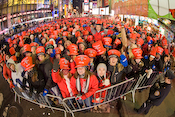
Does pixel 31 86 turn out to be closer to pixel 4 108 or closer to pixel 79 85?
pixel 79 85

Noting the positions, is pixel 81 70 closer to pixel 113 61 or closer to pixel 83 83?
pixel 83 83

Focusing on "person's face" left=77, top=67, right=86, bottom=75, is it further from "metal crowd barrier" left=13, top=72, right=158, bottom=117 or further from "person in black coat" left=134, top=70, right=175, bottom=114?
"person in black coat" left=134, top=70, right=175, bottom=114

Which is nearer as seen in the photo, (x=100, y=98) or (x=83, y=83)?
(x=83, y=83)

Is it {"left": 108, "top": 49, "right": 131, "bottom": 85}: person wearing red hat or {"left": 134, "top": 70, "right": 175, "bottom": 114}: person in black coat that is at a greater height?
{"left": 108, "top": 49, "right": 131, "bottom": 85}: person wearing red hat

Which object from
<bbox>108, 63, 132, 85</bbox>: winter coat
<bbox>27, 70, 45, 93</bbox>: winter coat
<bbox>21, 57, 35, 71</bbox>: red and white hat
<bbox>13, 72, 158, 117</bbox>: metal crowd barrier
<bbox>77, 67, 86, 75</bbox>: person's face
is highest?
<bbox>21, 57, 35, 71</bbox>: red and white hat

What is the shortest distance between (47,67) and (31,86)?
77 centimetres

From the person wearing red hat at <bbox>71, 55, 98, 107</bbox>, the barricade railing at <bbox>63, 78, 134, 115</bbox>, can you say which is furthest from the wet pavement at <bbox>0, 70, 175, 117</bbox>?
the person wearing red hat at <bbox>71, 55, 98, 107</bbox>

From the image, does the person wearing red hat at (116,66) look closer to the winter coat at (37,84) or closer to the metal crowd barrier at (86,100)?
the metal crowd barrier at (86,100)

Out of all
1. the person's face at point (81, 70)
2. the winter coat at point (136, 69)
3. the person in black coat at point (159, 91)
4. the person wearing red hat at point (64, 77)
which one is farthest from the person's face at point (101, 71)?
the person in black coat at point (159, 91)

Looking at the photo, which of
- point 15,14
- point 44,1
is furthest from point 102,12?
point 15,14

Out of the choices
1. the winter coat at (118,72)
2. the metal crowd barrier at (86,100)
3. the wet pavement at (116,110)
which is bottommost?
the wet pavement at (116,110)

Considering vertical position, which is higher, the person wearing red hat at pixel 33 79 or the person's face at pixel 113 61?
the person's face at pixel 113 61

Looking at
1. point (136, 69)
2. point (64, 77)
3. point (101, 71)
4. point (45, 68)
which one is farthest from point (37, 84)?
point (136, 69)

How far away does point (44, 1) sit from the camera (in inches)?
1078
